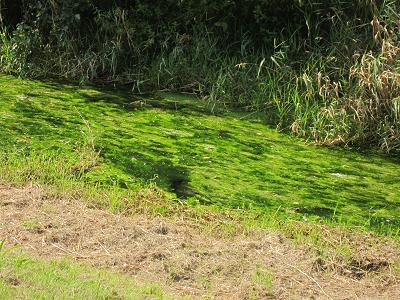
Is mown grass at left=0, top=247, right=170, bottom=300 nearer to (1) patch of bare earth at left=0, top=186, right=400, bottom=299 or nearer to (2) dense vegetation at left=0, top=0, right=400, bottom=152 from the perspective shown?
(1) patch of bare earth at left=0, top=186, right=400, bottom=299

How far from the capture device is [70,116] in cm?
809

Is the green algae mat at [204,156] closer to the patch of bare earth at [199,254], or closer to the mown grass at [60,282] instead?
the patch of bare earth at [199,254]

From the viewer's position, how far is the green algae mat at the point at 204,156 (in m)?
6.41

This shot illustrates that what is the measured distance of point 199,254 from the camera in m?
5.13

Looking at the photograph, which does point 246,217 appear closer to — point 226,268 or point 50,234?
point 226,268

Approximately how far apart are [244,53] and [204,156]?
10.3ft

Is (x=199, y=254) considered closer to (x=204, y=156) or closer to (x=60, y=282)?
(x=60, y=282)

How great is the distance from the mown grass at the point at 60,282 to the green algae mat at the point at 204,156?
Result: 1754mm

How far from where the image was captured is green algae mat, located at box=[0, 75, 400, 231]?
6.41 m

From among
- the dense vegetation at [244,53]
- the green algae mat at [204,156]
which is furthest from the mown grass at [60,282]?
the dense vegetation at [244,53]

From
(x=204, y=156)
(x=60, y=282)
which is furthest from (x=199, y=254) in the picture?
(x=204, y=156)

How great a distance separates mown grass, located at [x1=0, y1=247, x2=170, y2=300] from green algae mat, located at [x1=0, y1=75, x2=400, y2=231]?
5.76 ft

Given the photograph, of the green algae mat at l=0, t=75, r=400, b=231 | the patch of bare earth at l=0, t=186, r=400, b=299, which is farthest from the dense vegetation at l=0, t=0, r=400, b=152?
the patch of bare earth at l=0, t=186, r=400, b=299

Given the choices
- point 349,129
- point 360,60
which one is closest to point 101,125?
point 349,129
